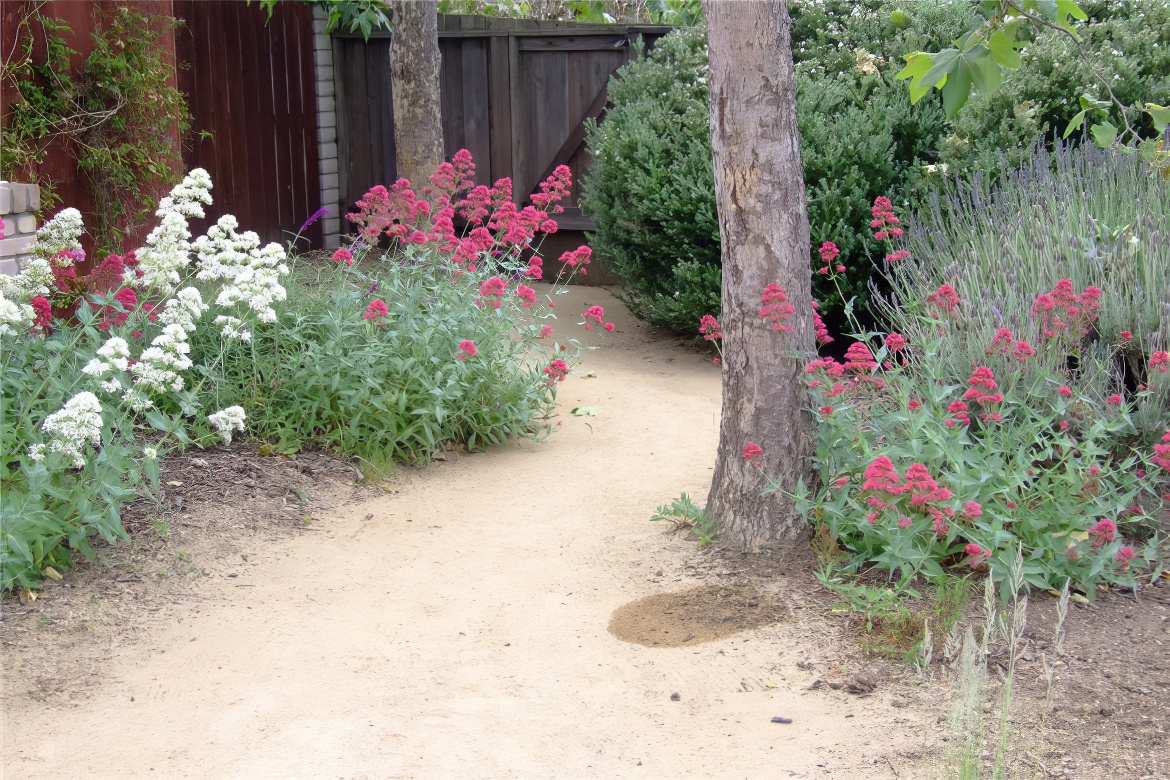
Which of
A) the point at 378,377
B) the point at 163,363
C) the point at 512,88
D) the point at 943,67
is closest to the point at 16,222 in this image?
the point at 163,363

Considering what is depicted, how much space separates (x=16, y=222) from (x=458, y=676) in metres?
3.56

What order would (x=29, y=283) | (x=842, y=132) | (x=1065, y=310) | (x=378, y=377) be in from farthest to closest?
(x=842, y=132) < (x=378, y=377) < (x=29, y=283) < (x=1065, y=310)

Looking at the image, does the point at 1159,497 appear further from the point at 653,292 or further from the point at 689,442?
the point at 653,292

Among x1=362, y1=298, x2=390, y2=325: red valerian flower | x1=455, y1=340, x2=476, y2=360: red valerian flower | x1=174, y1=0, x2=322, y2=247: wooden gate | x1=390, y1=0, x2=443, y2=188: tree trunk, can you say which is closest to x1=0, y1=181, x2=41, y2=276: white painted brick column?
x1=362, y1=298, x2=390, y2=325: red valerian flower

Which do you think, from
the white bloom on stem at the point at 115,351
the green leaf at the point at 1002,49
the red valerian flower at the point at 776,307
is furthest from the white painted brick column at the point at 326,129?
the green leaf at the point at 1002,49

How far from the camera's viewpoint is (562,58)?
32.3 feet

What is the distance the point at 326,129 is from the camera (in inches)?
434

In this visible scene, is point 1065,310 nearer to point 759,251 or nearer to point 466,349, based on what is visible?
point 759,251

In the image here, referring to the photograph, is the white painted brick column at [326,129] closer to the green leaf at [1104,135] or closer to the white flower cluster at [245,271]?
the white flower cluster at [245,271]

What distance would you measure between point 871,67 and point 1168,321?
3778mm

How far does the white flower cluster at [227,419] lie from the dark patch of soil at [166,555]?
26cm

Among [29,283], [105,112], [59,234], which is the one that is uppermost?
[105,112]

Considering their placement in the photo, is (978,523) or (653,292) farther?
(653,292)

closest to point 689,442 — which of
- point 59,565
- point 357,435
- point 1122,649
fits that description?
point 357,435
